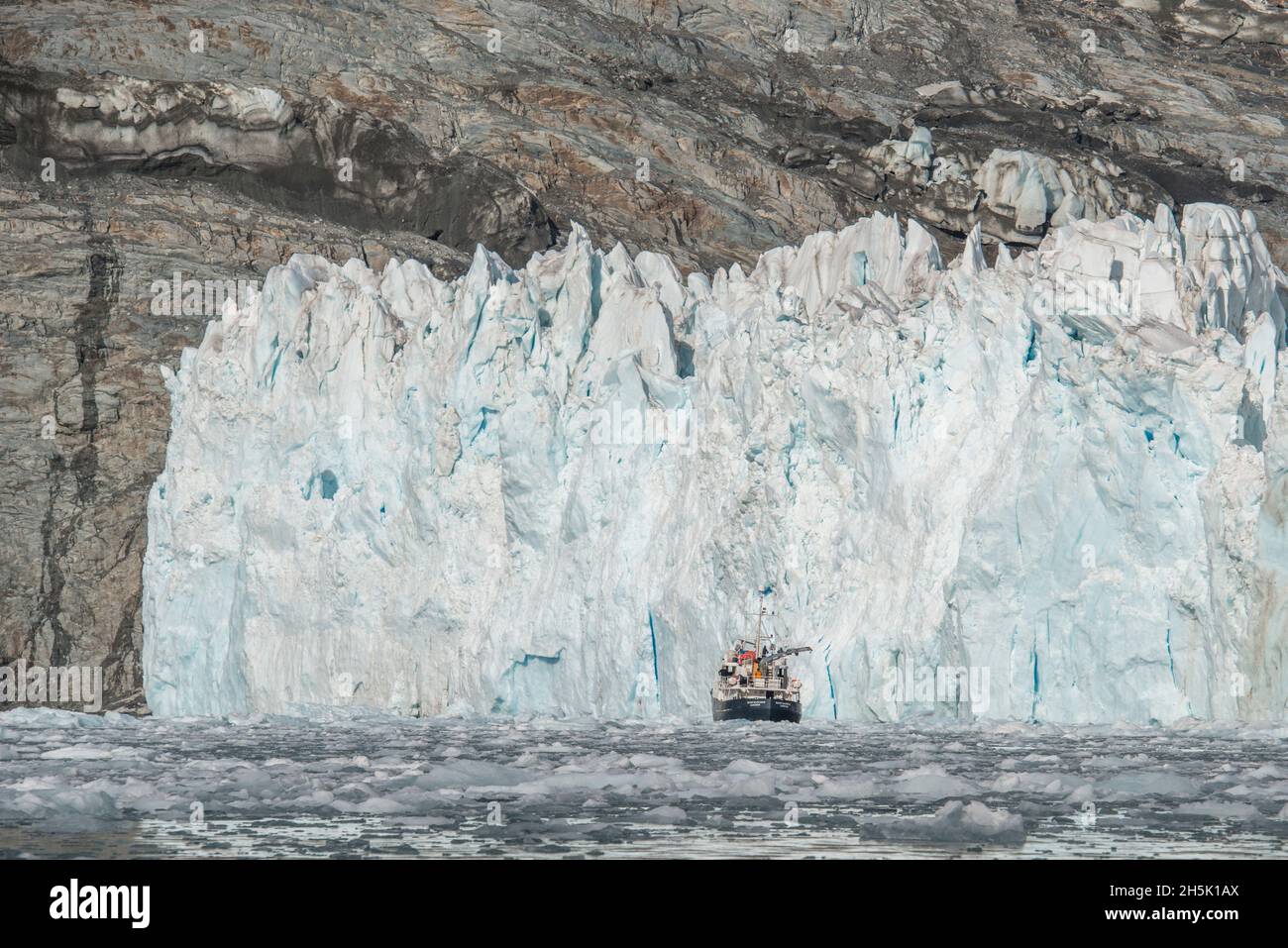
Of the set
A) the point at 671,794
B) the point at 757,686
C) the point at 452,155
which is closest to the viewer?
the point at 671,794

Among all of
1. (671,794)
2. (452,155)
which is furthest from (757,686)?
(452,155)

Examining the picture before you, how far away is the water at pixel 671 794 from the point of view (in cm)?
1619

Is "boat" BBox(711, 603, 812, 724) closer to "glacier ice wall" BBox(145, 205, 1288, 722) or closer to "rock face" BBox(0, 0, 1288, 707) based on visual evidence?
"glacier ice wall" BBox(145, 205, 1288, 722)

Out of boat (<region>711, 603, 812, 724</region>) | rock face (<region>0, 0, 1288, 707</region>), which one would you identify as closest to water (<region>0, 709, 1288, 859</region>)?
boat (<region>711, 603, 812, 724</region>)

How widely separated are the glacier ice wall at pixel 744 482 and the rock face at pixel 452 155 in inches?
556

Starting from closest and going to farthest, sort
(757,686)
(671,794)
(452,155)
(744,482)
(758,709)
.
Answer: (671,794) < (757,686) < (758,709) < (744,482) < (452,155)

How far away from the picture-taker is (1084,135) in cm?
7562

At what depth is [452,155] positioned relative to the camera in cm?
6906

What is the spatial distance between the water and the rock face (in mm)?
27432

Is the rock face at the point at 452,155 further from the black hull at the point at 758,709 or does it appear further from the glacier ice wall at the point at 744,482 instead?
the black hull at the point at 758,709

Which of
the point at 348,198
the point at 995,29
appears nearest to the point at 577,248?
the point at 348,198

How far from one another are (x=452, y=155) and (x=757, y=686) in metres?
42.2

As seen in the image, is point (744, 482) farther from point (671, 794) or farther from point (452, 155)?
point (452, 155)
